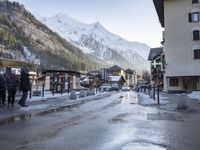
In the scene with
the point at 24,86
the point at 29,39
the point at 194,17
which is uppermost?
the point at 29,39

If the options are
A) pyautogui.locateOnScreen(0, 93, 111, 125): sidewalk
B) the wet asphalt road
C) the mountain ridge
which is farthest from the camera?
the mountain ridge

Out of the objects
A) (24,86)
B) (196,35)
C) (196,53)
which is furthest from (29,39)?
(24,86)

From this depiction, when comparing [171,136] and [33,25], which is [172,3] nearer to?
[171,136]

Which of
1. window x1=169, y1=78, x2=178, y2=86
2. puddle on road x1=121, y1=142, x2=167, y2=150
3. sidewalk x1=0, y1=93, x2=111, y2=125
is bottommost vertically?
puddle on road x1=121, y1=142, x2=167, y2=150

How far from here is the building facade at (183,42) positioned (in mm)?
53531

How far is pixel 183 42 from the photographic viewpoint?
5481 centimetres

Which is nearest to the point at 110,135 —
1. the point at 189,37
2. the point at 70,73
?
the point at 70,73

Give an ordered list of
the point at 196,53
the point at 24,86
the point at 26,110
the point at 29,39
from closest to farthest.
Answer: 1. the point at 26,110
2. the point at 24,86
3. the point at 196,53
4. the point at 29,39

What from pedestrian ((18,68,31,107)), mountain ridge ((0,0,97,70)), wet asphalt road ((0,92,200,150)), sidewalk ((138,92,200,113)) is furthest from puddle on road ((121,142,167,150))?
mountain ridge ((0,0,97,70))

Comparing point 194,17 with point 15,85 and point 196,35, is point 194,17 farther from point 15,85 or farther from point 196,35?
point 15,85

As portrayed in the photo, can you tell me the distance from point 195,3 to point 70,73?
79.8 feet

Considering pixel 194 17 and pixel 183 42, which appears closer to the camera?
pixel 194 17

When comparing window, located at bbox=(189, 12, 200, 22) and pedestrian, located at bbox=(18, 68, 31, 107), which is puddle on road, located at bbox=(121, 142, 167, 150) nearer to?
pedestrian, located at bbox=(18, 68, 31, 107)

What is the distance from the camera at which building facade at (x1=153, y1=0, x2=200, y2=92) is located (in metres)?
53.5
